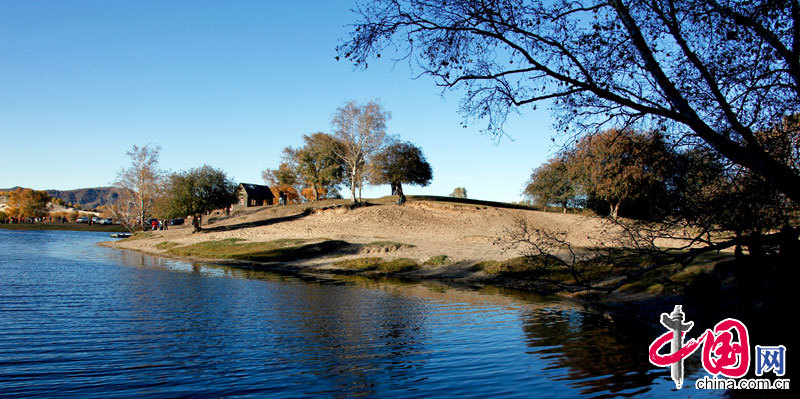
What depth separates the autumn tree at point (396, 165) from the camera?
6738 cm

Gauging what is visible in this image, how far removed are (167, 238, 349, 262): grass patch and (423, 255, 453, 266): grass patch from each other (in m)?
10.3

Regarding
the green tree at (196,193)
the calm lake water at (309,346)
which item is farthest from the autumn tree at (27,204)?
the calm lake water at (309,346)

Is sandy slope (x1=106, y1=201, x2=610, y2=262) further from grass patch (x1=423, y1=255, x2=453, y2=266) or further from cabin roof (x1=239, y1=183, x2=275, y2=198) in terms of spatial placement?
cabin roof (x1=239, y1=183, x2=275, y2=198)

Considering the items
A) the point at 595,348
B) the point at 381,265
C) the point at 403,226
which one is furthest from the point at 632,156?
the point at 403,226

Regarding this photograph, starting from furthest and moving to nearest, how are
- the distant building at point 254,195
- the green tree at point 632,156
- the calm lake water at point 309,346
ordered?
1. the distant building at point 254,195
2. the green tree at point 632,156
3. the calm lake water at point 309,346

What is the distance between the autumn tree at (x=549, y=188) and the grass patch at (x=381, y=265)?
33732mm

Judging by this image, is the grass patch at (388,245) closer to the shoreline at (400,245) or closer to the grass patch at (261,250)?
the shoreline at (400,245)

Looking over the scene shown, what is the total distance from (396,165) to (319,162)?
90.8 feet

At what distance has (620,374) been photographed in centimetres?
970

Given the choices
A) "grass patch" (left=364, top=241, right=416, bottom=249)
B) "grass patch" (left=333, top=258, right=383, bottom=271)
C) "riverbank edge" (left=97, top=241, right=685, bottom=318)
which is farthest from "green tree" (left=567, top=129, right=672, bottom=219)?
"grass patch" (left=364, top=241, right=416, bottom=249)

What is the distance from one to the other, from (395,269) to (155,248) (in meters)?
32.1

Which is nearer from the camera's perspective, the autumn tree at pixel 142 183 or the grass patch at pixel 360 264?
the grass patch at pixel 360 264

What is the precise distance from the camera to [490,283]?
25.1m

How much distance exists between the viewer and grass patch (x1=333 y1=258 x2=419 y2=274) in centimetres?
3009
